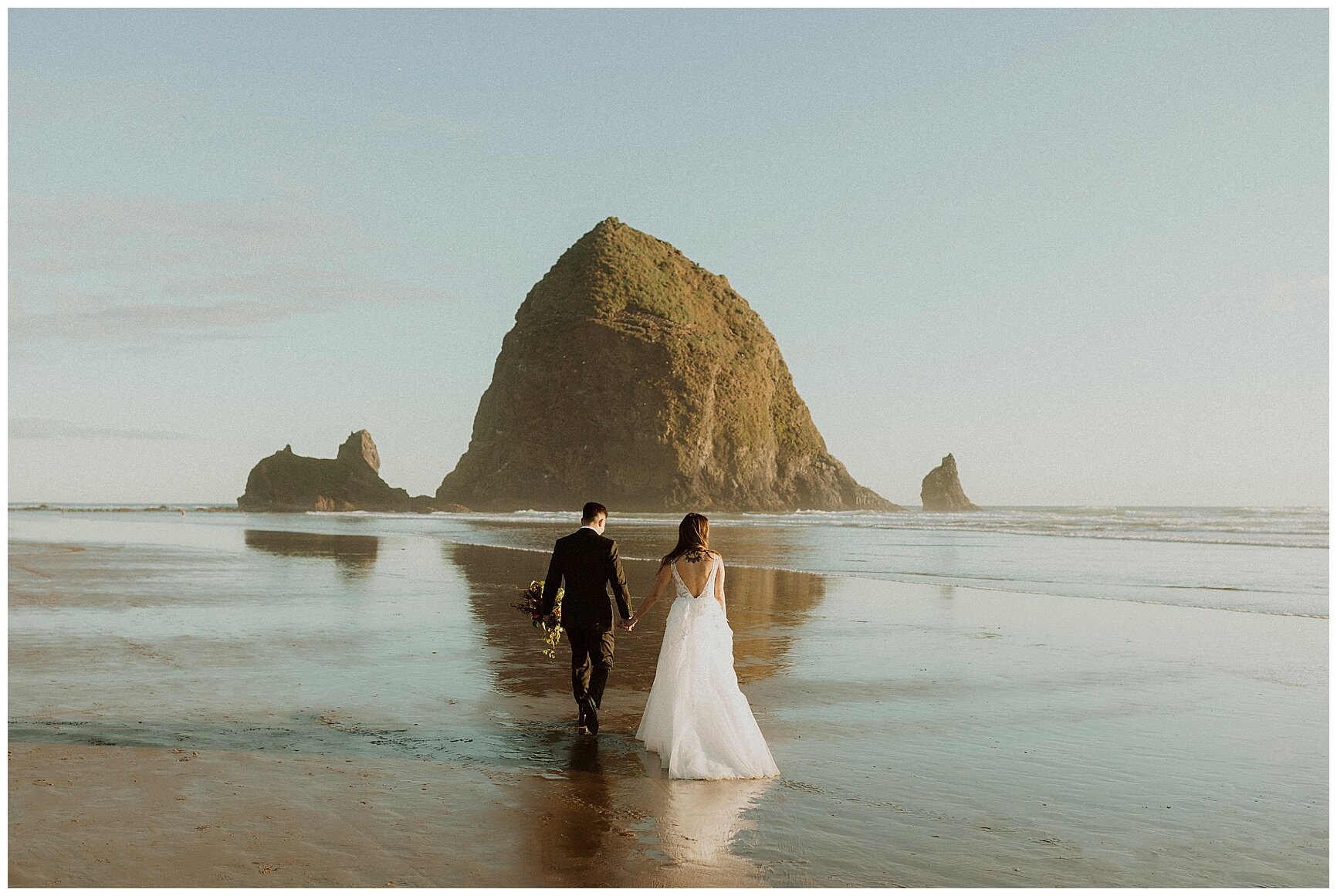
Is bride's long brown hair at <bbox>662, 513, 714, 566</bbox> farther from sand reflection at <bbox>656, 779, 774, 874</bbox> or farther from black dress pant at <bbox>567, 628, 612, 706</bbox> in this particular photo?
sand reflection at <bbox>656, 779, 774, 874</bbox>

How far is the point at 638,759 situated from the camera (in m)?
7.20

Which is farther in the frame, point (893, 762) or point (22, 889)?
point (893, 762)

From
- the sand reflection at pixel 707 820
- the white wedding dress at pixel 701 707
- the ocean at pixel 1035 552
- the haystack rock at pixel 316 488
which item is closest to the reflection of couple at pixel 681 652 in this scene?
the white wedding dress at pixel 701 707

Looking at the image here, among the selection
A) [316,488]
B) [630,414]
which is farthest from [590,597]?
[316,488]

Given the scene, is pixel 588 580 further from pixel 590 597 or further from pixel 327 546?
pixel 327 546

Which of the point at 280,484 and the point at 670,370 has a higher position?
the point at 670,370

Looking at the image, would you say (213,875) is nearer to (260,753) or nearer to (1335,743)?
(260,753)

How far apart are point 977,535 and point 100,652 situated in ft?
127

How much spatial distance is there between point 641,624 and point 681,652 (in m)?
7.79

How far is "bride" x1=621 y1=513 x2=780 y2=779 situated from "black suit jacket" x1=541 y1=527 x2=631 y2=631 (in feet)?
0.74

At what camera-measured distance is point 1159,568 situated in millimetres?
25672

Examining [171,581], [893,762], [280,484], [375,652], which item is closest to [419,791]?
[893,762]

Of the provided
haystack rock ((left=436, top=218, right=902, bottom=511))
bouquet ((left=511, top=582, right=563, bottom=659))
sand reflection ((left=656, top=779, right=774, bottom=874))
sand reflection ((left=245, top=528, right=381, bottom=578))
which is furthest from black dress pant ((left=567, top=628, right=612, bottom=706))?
haystack rock ((left=436, top=218, right=902, bottom=511))

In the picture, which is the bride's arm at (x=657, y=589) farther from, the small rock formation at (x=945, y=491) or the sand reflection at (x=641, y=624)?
the small rock formation at (x=945, y=491)
